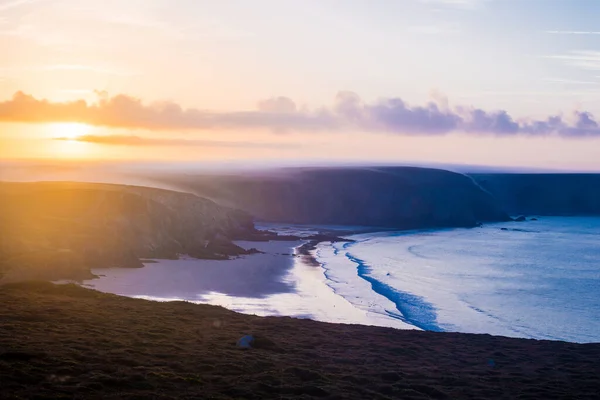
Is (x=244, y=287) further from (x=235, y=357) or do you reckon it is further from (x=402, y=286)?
(x=235, y=357)

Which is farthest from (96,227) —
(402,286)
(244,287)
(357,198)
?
(357,198)

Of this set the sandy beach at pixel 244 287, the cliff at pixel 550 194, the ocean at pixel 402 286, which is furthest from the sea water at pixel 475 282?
the cliff at pixel 550 194

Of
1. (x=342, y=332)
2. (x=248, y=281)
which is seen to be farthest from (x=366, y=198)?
(x=342, y=332)

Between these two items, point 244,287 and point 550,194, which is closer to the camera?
point 244,287

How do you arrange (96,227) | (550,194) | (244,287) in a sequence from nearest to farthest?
1. (244,287)
2. (96,227)
3. (550,194)

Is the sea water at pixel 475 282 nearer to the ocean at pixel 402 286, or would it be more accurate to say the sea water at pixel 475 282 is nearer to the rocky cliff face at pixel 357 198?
the ocean at pixel 402 286
